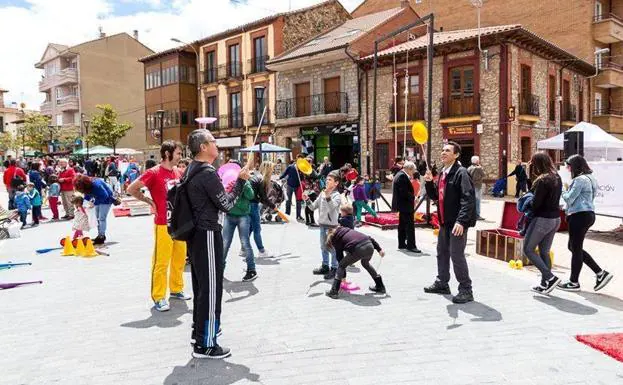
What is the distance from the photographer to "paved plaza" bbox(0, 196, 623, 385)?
3801 millimetres

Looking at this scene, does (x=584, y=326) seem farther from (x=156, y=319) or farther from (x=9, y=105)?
(x=9, y=105)

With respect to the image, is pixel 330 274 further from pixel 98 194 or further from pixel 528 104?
pixel 528 104

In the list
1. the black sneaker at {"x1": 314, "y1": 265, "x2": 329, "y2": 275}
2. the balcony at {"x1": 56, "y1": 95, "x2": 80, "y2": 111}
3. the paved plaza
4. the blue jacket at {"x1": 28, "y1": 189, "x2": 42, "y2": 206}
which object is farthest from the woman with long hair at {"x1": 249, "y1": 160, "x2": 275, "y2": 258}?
the balcony at {"x1": 56, "y1": 95, "x2": 80, "y2": 111}

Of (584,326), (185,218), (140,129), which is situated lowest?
(584,326)

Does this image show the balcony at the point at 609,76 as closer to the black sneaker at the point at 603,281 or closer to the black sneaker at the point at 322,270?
the black sneaker at the point at 603,281

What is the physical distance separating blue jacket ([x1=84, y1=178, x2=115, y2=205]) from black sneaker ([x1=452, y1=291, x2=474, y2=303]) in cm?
673

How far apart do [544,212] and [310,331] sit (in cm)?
318

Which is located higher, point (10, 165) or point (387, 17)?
point (387, 17)

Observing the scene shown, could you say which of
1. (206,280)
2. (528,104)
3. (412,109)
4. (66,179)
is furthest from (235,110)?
(206,280)

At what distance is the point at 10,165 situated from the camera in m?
13.4

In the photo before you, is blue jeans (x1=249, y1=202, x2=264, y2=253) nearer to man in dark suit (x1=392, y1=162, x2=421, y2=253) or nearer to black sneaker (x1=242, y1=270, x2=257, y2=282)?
black sneaker (x1=242, y1=270, x2=257, y2=282)

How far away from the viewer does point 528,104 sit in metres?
22.4

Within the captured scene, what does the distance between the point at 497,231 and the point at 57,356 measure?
6843 millimetres

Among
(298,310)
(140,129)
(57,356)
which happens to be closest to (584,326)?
(298,310)
